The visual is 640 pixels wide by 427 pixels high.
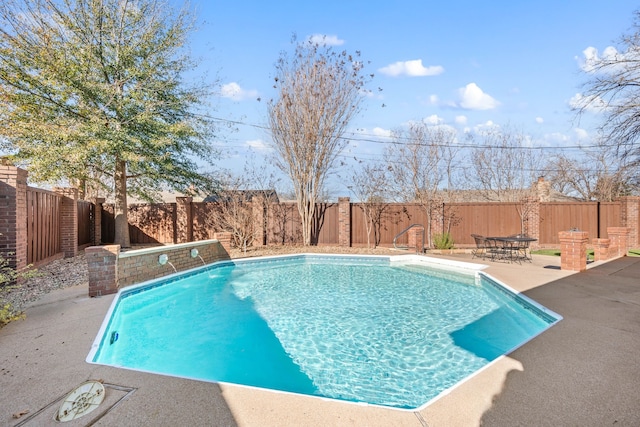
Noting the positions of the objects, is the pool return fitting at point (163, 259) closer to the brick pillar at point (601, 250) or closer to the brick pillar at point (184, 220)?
the brick pillar at point (184, 220)

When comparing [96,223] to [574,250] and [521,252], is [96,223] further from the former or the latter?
[521,252]

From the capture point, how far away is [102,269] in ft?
18.9

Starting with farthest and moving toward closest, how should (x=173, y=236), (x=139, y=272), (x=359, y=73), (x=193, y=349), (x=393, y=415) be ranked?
(x=173, y=236) → (x=359, y=73) → (x=139, y=272) → (x=193, y=349) → (x=393, y=415)

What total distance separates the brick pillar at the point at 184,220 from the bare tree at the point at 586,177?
22.7 metres

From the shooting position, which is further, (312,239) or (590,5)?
(312,239)

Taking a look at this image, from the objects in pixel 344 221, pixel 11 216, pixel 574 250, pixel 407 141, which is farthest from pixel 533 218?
pixel 11 216

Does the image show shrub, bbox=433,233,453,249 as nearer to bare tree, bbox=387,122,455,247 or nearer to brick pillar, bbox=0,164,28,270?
bare tree, bbox=387,122,455,247

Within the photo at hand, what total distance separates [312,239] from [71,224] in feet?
26.6

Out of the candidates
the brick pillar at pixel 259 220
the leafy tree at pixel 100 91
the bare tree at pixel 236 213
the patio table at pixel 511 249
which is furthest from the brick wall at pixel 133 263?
the patio table at pixel 511 249

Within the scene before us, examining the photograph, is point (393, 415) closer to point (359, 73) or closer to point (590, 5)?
point (590, 5)

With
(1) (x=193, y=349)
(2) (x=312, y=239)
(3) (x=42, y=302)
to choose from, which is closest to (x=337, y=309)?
(1) (x=193, y=349)

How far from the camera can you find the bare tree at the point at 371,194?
43.1 feet

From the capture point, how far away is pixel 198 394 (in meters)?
2.49

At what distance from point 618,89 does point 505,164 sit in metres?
12.3
